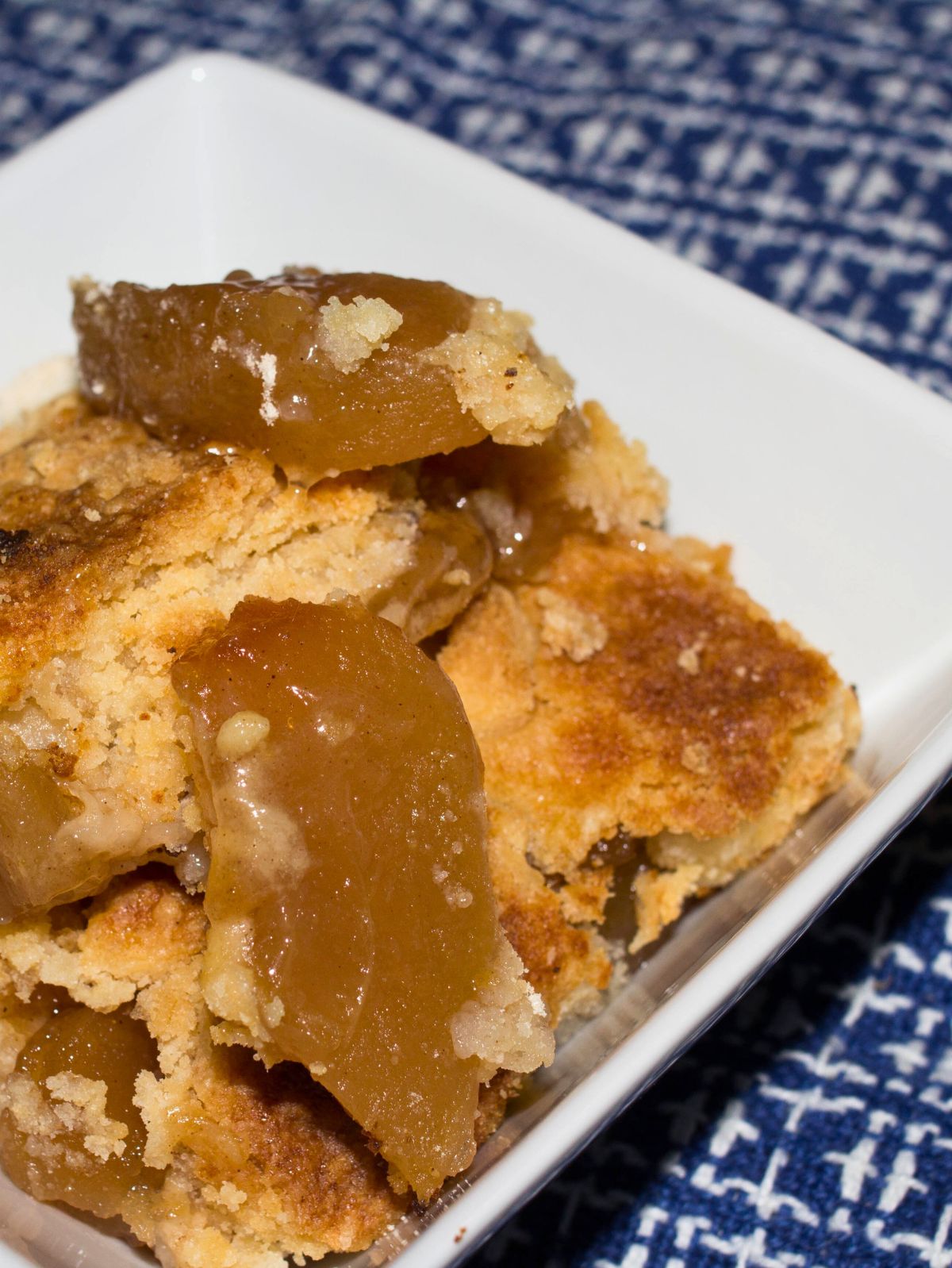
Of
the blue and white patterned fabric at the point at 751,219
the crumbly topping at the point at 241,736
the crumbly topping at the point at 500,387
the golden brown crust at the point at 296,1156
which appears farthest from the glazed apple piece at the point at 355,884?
the blue and white patterned fabric at the point at 751,219

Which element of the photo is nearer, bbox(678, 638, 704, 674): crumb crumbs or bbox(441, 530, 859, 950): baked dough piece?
bbox(441, 530, 859, 950): baked dough piece

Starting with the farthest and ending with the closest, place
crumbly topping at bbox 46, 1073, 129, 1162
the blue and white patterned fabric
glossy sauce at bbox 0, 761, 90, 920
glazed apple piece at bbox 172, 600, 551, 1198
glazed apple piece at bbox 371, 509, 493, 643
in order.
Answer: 1. the blue and white patterned fabric
2. glazed apple piece at bbox 371, 509, 493, 643
3. crumbly topping at bbox 46, 1073, 129, 1162
4. glossy sauce at bbox 0, 761, 90, 920
5. glazed apple piece at bbox 172, 600, 551, 1198

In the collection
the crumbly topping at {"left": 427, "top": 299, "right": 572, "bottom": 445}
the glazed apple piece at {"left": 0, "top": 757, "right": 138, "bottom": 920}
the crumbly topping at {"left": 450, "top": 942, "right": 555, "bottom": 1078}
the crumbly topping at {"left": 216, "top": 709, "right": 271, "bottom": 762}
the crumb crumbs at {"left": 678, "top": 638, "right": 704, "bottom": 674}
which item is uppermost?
the crumbly topping at {"left": 427, "top": 299, "right": 572, "bottom": 445}

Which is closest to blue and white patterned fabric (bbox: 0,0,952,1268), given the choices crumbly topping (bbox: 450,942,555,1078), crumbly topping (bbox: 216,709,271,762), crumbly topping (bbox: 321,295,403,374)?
crumbly topping (bbox: 450,942,555,1078)

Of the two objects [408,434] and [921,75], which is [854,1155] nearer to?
[408,434]

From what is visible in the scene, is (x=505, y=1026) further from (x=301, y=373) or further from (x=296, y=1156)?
(x=301, y=373)

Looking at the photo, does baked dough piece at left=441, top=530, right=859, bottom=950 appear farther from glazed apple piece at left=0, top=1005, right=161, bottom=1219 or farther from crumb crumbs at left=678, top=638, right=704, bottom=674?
glazed apple piece at left=0, top=1005, right=161, bottom=1219

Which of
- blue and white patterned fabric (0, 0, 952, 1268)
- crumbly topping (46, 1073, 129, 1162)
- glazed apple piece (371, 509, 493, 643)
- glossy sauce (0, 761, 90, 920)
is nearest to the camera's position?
glossy sauce (0, 761, 90, 920)

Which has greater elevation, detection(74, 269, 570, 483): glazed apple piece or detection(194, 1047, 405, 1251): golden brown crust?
detection(74, 269, 570, 483): glazed apple piece
